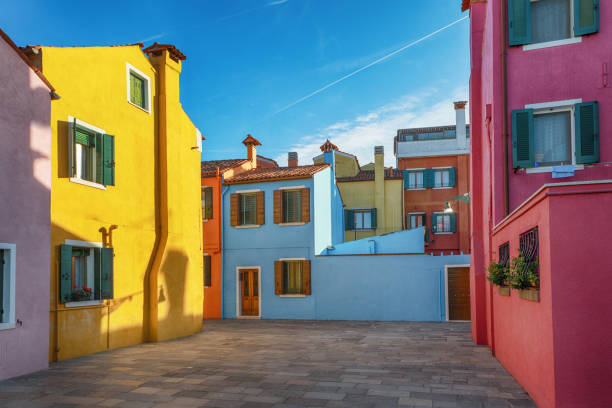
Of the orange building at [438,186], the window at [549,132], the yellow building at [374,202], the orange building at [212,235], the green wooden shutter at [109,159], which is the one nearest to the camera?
the window at [549,132]

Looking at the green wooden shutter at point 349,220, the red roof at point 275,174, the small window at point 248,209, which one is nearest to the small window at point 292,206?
the red roof at point 275,174

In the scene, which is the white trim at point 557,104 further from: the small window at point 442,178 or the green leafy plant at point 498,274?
the small window at point 442,178

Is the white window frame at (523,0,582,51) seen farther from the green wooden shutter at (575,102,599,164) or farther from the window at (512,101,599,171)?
the green wooden shutter at (575,102,599,164)

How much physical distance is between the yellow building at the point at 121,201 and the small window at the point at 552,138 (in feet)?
30.1

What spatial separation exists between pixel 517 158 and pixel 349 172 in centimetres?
2308

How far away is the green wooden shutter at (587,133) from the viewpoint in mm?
9445

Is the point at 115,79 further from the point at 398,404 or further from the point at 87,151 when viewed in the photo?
the point at 398,404

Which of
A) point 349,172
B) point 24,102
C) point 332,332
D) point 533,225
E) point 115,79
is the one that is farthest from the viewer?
point 349,172

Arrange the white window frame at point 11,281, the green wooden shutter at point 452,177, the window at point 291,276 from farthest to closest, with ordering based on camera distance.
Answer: the green wooden shutter at point 452,177 < the window at point 291,276 < the white window frame at point 11,281

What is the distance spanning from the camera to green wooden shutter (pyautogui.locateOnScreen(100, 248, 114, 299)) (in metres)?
11.6

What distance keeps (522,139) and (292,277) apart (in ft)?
40.2

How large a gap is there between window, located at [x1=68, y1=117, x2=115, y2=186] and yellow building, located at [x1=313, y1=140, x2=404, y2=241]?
54.6 ft

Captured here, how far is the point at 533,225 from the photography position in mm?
6406

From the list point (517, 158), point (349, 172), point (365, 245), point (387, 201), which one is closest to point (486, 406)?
point (517, 158)
